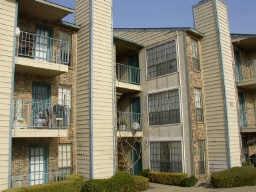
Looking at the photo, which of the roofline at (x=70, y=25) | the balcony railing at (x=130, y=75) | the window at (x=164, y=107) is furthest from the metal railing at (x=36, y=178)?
the balcony railing at (x=130, y=75)

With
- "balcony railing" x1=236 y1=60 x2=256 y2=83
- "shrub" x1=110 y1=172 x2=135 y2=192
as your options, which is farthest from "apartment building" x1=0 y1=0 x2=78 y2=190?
"balcony railing" x1=236 y1=60 x2=256 y2=83

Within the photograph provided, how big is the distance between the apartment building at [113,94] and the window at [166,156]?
0.06m

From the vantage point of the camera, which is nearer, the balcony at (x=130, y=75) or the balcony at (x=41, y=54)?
the balcony at (x=41, y=54)

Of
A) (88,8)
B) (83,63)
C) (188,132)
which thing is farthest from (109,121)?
(88,8)

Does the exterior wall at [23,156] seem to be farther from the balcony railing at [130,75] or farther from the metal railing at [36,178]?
the balcony railing at [130,75]

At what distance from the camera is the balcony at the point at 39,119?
42.9 ft

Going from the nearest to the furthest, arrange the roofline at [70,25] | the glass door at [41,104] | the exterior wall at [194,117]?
1. the glass door at [41,104]
2. the roofline at [70,25]
3. the exterior wall at [194,117]

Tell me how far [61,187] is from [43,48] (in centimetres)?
731

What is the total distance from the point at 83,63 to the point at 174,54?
21.2 feet

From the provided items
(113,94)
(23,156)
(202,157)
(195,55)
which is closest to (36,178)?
(23,156)

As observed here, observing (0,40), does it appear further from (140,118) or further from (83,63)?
(140,118)

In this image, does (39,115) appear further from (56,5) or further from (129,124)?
(129,124)

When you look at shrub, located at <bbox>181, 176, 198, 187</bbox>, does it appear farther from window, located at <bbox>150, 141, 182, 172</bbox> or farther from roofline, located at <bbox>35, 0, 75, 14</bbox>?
roofline, located at <bbox>35, 0, 75, 14</bbox>

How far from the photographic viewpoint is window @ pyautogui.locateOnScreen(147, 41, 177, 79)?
1962 centimetres
